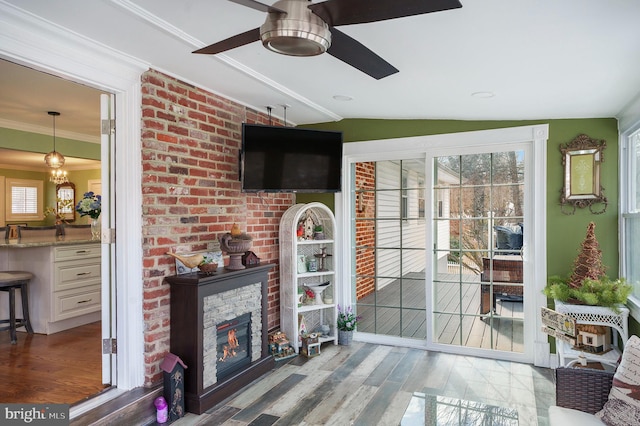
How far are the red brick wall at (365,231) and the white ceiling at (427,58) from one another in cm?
80

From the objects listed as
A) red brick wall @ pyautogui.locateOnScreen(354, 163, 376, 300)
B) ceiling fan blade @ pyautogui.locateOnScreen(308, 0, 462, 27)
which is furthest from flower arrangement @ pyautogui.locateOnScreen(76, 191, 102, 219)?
ceiling fan blade @ pyautogui.locateOnScreen(308, 0, 462, 27)

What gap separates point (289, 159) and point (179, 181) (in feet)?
3.74

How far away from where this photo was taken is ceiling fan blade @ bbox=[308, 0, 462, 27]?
140cm

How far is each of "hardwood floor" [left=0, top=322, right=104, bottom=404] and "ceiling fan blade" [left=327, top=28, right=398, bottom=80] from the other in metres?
2.78

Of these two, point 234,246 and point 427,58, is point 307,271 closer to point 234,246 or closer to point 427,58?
point 234,246

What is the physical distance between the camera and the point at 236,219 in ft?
12.9

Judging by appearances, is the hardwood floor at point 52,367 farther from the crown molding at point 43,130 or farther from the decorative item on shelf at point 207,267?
the crown molding at point 43,130

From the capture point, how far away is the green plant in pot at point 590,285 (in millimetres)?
3076

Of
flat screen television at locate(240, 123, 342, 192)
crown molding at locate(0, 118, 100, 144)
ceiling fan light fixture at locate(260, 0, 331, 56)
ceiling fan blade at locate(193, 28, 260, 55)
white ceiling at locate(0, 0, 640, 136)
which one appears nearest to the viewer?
ceiling fan light fixture at locate(260, 0, 331, 56)


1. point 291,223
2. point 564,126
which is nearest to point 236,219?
point 291,223

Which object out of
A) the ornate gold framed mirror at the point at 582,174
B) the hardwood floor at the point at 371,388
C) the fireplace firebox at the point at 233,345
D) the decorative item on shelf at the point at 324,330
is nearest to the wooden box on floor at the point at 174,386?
the hardwood floor at the point at 371,388

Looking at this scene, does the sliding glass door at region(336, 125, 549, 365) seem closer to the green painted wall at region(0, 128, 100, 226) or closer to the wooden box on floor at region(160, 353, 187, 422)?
the wooden box on floor at region(160, 353, 187, 422)

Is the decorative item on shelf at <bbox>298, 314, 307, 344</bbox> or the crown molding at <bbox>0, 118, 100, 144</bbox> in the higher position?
the crown molding at <bbox>0, 118, 100, 144</bbox>

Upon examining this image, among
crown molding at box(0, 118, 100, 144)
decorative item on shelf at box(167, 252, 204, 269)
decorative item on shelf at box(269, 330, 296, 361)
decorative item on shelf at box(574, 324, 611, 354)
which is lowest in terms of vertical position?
decorative item on shelf at box(269, 330, 296, 361)
